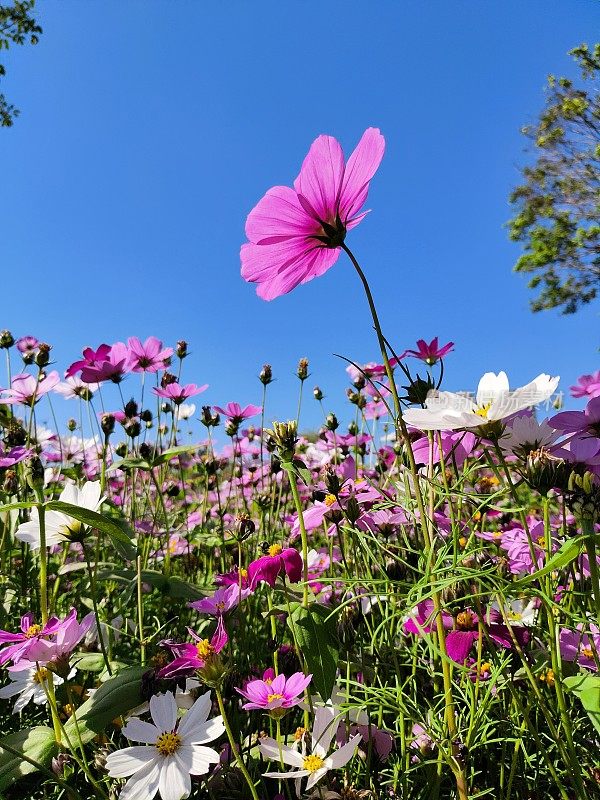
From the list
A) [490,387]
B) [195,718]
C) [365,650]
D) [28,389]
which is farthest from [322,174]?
[28,389]

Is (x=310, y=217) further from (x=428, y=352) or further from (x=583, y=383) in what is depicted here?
(x=583, y=383)

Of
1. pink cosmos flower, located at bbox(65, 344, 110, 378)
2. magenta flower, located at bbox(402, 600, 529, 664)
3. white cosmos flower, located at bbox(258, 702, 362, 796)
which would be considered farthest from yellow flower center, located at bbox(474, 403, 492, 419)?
pink cosmos flower, located at bbox(65, 344, 110, 378)

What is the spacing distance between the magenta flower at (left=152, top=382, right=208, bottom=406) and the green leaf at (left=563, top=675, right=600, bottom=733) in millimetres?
1096

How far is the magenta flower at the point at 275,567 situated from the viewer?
62cm

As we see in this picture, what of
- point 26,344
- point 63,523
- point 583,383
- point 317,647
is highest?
point 26,344

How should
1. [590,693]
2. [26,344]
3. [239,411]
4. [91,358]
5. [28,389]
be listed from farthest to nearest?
[26,344] < [239,411] < [28,389] < [91,358] < [590,693]

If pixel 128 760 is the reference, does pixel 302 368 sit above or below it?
above

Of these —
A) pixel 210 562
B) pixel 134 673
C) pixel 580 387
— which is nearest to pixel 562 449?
pixel 134 673

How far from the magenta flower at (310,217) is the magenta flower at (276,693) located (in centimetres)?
38

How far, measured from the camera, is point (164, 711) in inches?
20.6

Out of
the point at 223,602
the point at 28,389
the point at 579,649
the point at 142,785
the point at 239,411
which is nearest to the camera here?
the point at 142,785

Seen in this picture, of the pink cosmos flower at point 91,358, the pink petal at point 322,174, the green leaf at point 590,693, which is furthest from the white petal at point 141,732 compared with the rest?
the pink cosmos flower at point 91,358

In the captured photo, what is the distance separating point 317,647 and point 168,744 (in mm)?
159

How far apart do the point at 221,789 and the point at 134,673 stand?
0.47 ft
